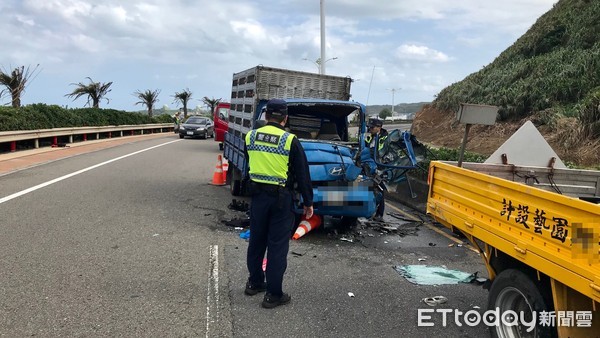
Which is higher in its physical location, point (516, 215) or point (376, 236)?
point (516, 215)

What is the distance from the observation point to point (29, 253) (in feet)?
19.0

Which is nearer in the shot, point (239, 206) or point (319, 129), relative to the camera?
point (239, 206)

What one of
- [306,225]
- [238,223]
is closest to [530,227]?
[306,225]

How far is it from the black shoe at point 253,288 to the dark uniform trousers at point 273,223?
274 mm

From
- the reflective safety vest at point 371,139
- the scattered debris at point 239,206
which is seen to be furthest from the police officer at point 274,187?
the scattered debris at point 239,206

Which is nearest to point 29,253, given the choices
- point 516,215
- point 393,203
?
point 516,215

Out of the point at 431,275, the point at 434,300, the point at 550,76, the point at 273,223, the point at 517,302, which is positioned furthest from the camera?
the point at 550,76

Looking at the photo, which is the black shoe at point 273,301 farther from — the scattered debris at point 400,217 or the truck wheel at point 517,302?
the scattered debris at point 400,217

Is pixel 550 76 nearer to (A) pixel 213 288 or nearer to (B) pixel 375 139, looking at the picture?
(B) pixel 375 139

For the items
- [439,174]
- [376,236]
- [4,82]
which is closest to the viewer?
[439,174]

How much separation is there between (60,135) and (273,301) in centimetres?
1866

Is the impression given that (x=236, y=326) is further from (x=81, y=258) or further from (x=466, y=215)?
(x=81, y=258)

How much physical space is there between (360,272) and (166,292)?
2.22m

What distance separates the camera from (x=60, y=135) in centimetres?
2031
